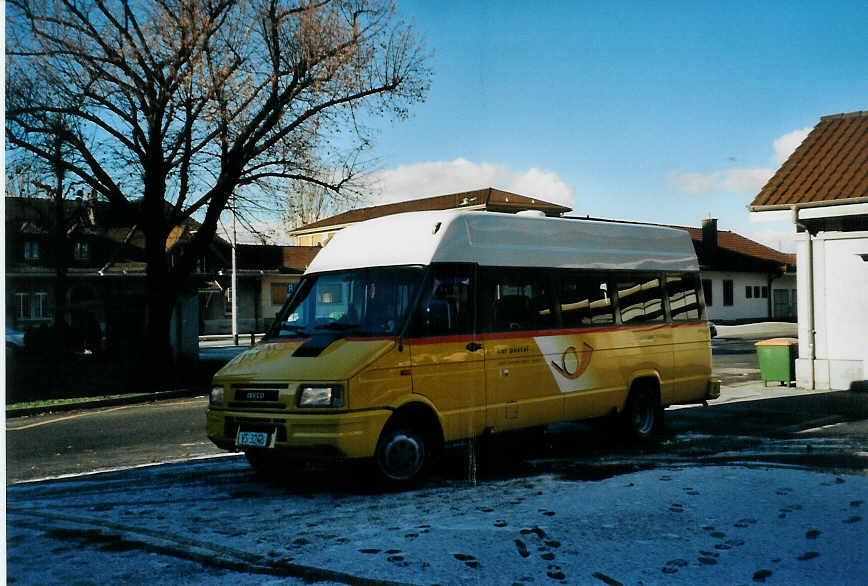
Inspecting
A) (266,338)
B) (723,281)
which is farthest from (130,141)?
(723,281)

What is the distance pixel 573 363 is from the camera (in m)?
9.58

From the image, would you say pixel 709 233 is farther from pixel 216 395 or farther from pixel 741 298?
pixel 216 395

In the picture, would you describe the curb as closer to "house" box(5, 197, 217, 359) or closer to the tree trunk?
"house" box(5, 197, 217, 359)

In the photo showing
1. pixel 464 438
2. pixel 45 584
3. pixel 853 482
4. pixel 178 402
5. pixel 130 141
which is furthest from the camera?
pixel 130 141

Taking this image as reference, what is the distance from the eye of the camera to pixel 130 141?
19.8 m

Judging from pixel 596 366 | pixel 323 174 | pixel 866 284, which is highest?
pixel 323 174

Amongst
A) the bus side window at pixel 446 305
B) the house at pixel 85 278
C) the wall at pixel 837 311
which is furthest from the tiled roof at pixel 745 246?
the bus side window at pixel 446 305

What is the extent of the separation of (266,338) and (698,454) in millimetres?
4903

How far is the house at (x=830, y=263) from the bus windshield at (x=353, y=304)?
10.7 metres

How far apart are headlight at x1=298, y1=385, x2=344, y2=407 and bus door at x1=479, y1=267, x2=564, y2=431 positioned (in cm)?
184

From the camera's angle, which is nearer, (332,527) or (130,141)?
(332,527)

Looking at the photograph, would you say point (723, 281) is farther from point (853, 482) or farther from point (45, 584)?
point (45, 584)

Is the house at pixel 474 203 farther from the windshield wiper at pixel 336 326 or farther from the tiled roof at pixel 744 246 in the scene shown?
the windshield wiper at pixel 336 326

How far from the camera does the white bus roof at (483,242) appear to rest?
837 cm
